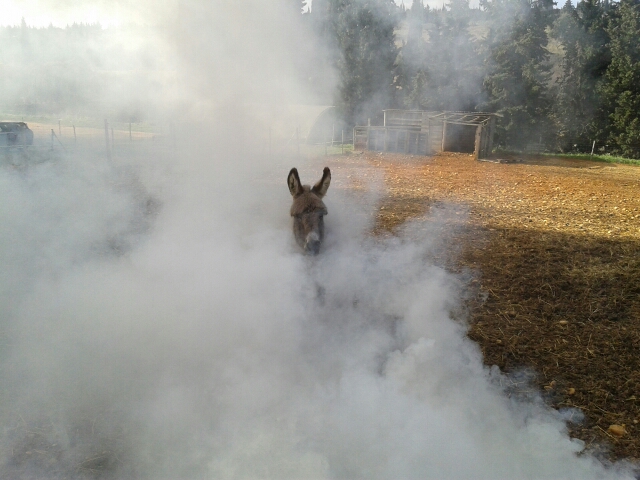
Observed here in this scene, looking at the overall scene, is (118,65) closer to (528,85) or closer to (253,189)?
(253,189)

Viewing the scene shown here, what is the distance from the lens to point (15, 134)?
918 cm

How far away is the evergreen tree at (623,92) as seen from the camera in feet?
76.0

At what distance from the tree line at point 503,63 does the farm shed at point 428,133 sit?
2.60ft

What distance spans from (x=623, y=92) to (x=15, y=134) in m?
29.7

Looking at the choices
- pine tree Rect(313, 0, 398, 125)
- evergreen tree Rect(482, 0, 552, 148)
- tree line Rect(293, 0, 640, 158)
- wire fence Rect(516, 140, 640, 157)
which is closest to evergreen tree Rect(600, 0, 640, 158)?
tree line Rect(293, 0, 640, 158)

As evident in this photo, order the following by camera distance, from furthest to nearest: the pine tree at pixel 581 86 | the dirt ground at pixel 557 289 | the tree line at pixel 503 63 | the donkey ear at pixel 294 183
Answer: the pine tree at pixel 581 86, the tree line at pixel 503 63, the donkey ear at pixel 294 183, the dirt ground at pixel 557 289

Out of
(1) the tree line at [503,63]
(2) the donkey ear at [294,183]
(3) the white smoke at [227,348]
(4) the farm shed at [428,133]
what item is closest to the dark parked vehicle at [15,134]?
(3) the white smoke at [227,348]

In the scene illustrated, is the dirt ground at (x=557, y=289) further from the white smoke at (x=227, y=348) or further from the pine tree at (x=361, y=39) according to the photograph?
the pine tree at (x=361, y=39)

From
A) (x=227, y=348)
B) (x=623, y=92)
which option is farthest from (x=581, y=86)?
(x=227, y=348)

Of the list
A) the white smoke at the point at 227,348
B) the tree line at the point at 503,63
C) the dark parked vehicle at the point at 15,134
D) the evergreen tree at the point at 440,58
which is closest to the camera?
the white smoke at the point at 227,348

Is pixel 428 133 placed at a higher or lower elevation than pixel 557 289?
higher

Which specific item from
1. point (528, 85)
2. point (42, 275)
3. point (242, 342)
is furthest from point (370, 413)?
point (528, 85)

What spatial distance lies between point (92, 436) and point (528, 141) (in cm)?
2943

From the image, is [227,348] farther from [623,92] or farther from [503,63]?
[623,92]
